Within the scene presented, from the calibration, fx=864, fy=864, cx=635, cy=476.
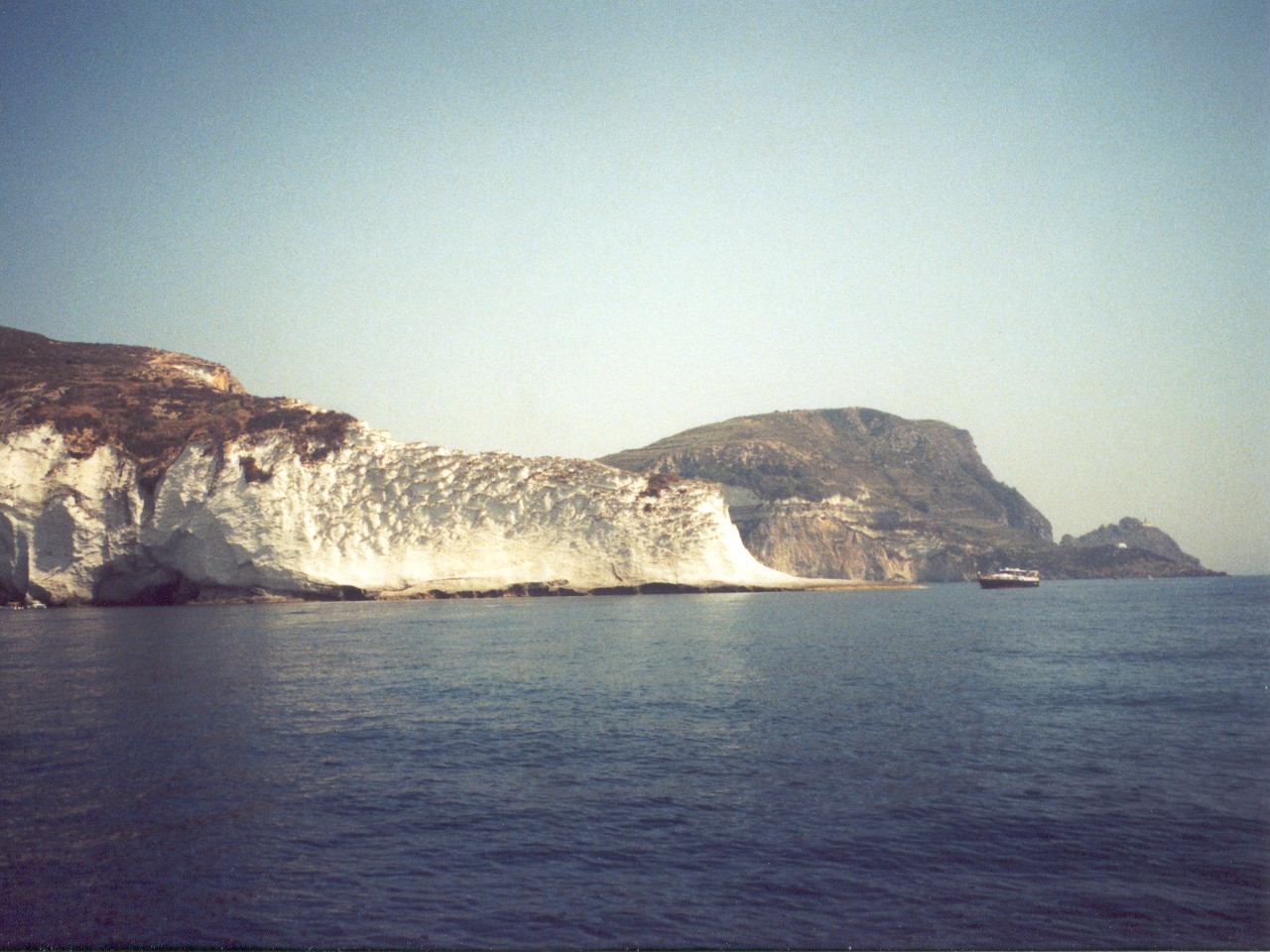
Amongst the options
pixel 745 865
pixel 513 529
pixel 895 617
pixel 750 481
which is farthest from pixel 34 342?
pixel 750 481

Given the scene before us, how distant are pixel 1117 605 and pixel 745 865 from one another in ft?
247

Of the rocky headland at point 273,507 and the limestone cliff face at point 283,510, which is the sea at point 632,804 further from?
the rocky headland at point 273,507

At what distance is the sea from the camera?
11.2 m

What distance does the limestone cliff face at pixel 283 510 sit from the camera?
232 feet

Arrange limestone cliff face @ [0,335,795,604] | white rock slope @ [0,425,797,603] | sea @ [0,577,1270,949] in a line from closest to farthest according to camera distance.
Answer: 1. sea @ [0,577,1270,949]
2. white rock slope @ [0,425,797,603]
3. limestone cliff face @ [0,335,795,604]

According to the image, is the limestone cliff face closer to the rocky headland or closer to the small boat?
the rocky headland

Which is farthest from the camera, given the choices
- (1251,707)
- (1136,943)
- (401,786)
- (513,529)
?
(513,529)

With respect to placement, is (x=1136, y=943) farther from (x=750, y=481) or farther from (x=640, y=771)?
(x=750, y=481)

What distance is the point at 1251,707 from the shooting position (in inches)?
971

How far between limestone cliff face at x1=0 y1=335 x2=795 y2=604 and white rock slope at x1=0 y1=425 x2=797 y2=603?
133 mm

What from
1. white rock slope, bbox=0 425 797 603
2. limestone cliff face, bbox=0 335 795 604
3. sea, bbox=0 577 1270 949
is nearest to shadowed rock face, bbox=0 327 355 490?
limestone cliff face, bbox=0 335 795 604

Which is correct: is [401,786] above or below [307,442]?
below

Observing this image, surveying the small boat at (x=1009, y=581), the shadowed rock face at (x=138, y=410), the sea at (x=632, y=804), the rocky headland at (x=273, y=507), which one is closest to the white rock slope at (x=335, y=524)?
the rocky headland at (x=273, y=507)

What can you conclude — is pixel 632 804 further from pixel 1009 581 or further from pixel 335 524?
pixel 1009 581
